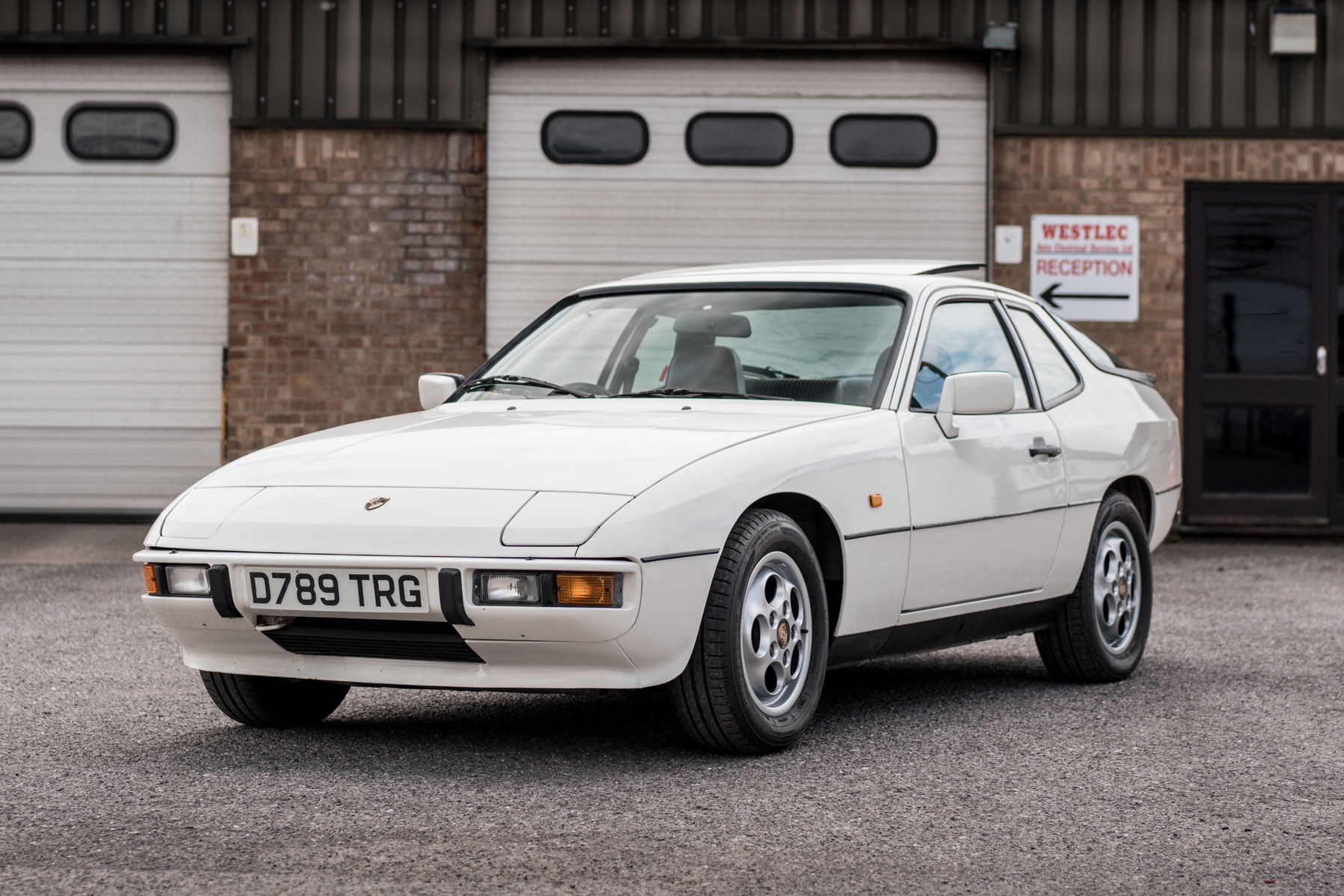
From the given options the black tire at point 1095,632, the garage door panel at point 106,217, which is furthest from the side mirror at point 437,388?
the garage door panel at point 106,217

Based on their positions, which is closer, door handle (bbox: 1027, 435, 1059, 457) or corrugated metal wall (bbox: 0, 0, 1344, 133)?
door handle (bbox: 1027, 435, 1059, 457)

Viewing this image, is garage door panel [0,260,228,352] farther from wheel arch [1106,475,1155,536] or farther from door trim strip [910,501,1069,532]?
door trim strip [910,501,1069,532]

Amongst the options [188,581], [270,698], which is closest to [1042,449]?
[270,698]

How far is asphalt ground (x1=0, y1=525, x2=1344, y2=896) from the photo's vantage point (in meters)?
3.55

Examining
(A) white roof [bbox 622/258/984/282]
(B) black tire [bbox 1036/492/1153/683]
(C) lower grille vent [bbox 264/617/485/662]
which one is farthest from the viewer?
(B) black tire [bbox 1036/492/1153/683]

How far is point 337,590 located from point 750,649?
1072mm

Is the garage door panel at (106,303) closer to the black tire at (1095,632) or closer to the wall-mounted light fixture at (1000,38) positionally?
the wall-mounted light fixture at (1000,38)

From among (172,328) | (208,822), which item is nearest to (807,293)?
(208,822)

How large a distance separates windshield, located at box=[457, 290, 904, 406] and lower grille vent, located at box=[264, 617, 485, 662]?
1.30m

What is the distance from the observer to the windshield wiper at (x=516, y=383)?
5.56 metres

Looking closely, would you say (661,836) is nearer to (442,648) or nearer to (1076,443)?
(442,648)

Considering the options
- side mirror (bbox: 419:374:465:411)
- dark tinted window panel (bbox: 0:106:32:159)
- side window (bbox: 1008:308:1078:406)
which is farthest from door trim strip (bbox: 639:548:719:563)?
dark tinted window panel (bbox: 0:106:32:159)

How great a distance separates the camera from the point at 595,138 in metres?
12.5

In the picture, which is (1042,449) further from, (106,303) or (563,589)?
(106,303)
